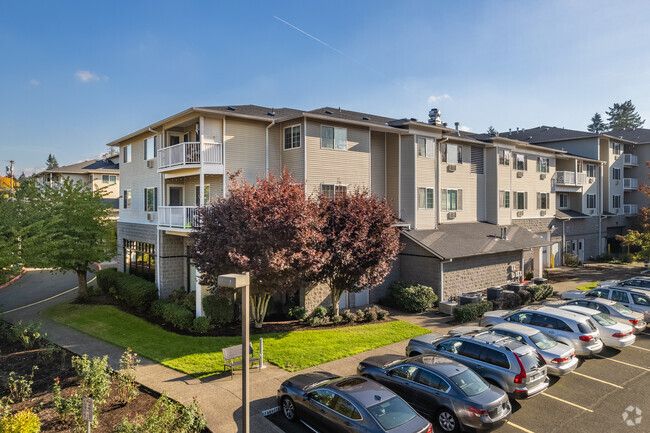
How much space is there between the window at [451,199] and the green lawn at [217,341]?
1112cm

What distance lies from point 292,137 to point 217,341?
10693mm

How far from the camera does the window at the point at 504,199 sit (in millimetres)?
30444

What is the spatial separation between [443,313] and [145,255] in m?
17.6

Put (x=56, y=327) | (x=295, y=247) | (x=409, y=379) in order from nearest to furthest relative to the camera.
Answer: (x=409, y=379) → (x=295, y=247) → (x=56, y=327)

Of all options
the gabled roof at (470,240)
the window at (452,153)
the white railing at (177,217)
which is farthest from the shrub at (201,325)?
the window at (452,153)

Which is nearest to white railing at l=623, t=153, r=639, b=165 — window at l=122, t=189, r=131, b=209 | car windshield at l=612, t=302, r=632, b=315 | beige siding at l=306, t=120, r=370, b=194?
car windshield at l=612, t=302, r=632, b=315

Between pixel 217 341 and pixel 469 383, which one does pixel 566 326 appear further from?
pixel 217 341

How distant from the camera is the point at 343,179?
69.2ft

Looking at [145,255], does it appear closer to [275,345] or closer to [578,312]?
[275,345]

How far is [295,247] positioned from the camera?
587 inches

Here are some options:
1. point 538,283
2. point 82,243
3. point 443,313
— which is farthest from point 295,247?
point 538,283

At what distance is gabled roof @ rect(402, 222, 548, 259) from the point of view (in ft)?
72.1

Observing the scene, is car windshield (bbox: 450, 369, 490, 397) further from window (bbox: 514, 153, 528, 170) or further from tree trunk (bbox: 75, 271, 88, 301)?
window (bbox: 514, 153, 528, 170)

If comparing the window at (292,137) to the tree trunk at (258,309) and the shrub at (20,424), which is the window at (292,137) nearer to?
the tree trunk at (258,309)
